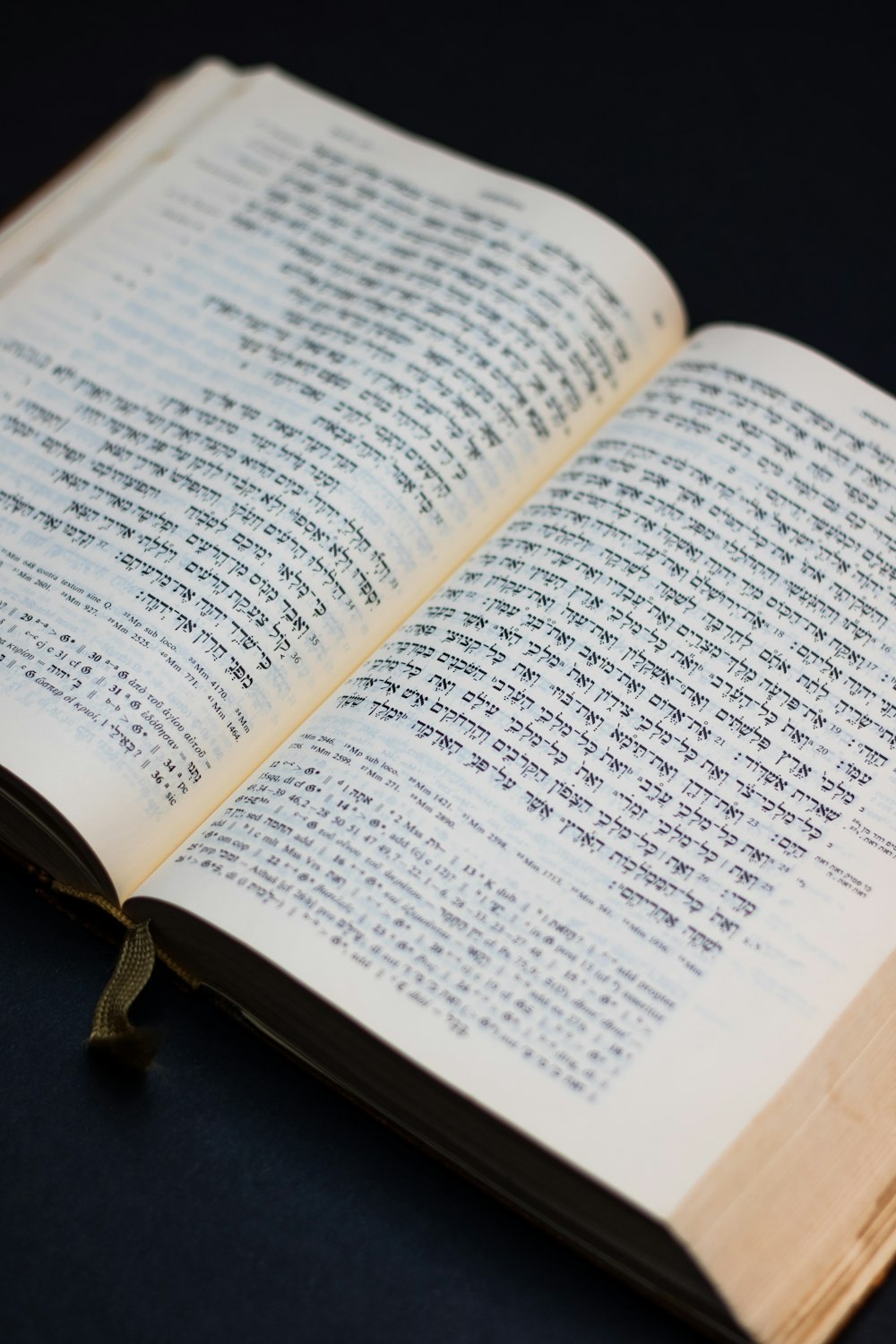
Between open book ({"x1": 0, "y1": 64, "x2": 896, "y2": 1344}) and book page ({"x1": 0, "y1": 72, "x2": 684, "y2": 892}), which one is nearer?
open book ({"x1": 0, "y1": 64, "x2": 896, "y2": 1344})

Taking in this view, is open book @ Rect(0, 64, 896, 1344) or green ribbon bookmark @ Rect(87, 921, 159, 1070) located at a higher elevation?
open book @ Rect(0, 64, 896, 1344)

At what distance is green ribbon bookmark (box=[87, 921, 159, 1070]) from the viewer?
74 cm

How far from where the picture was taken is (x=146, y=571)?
800mm

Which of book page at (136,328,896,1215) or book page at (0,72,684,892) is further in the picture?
book page at (0,72,684,892)

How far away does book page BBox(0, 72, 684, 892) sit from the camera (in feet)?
2.50

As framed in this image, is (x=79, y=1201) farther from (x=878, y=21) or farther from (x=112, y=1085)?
(x=878, y=21)

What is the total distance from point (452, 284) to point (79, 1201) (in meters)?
0.58

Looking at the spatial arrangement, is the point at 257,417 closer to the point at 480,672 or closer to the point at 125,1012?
the point at 480,672

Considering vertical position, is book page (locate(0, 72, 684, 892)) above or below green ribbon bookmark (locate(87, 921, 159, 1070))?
above

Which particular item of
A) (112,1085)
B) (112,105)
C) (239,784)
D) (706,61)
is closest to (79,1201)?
(112,1085)

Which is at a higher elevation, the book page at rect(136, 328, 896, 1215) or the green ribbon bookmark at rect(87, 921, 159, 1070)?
the book page at rect(136, 328, 896, 1215)

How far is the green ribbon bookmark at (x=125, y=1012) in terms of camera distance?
0.74 m

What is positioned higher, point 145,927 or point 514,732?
point 514,732

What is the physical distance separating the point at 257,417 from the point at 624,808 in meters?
0.33
